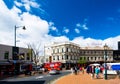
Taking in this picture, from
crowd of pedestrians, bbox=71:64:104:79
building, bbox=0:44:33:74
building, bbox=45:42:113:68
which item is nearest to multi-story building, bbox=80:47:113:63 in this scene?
building, bbox=45:42:113:68

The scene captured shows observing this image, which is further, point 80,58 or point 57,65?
point 80,58

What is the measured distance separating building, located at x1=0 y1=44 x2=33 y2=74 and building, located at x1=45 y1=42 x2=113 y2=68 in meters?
37.8

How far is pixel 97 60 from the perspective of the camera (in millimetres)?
109938

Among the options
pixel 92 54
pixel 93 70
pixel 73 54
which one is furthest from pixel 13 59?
pixel 92 54

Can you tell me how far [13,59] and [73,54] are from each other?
48495mm

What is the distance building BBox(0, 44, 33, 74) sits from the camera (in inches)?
2098

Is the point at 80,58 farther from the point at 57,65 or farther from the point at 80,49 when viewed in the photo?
the point at 57,65

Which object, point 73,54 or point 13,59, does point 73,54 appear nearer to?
point 73,54

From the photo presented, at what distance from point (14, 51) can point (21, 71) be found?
5.14 meters

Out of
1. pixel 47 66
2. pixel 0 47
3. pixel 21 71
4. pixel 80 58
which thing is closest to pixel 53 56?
pixel 80 58

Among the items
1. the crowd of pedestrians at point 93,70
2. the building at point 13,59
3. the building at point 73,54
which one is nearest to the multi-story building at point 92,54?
the building at point 73,54

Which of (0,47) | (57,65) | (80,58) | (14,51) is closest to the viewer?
(0,47)

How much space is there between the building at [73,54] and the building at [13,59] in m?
37.8

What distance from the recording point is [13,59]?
2260 inches
